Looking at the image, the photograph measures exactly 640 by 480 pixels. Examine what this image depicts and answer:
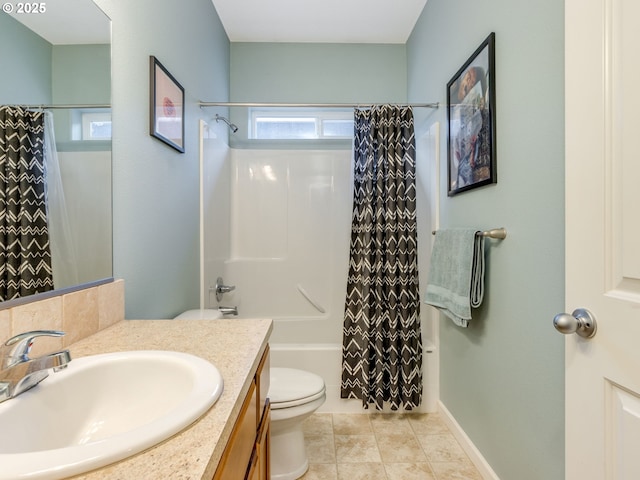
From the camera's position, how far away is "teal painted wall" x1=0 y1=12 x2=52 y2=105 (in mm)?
705

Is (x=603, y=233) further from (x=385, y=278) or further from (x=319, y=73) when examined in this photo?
(x=319, y=73)

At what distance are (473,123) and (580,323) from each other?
1092 millimetres

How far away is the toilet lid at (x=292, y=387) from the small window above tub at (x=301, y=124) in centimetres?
188

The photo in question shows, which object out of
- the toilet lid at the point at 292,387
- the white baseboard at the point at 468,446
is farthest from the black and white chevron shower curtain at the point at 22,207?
the white baseboard at the point at 468,446

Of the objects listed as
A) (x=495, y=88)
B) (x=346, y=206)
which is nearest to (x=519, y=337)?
(x=495, y=88)

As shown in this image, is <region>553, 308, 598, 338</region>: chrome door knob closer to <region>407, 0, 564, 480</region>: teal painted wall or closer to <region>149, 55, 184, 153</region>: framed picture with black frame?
<region>407, 0, 564, 480</region>: teal painted wall

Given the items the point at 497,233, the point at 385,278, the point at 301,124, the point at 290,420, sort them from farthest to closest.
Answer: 1. the point at 301,124
2. the point at 385,278
3. the point at 290,420
4. the point at 497,233

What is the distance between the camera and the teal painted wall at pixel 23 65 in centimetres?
70

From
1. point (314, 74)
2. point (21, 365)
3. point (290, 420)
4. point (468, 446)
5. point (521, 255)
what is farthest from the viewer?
point (314, 74)

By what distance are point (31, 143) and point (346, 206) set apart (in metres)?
2.09

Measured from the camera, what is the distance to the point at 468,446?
1.60 metres

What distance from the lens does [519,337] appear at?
1195 millimetres

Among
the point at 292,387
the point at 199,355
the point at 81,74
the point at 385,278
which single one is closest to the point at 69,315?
the point at 199,355

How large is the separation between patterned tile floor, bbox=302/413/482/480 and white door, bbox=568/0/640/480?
93 cm
